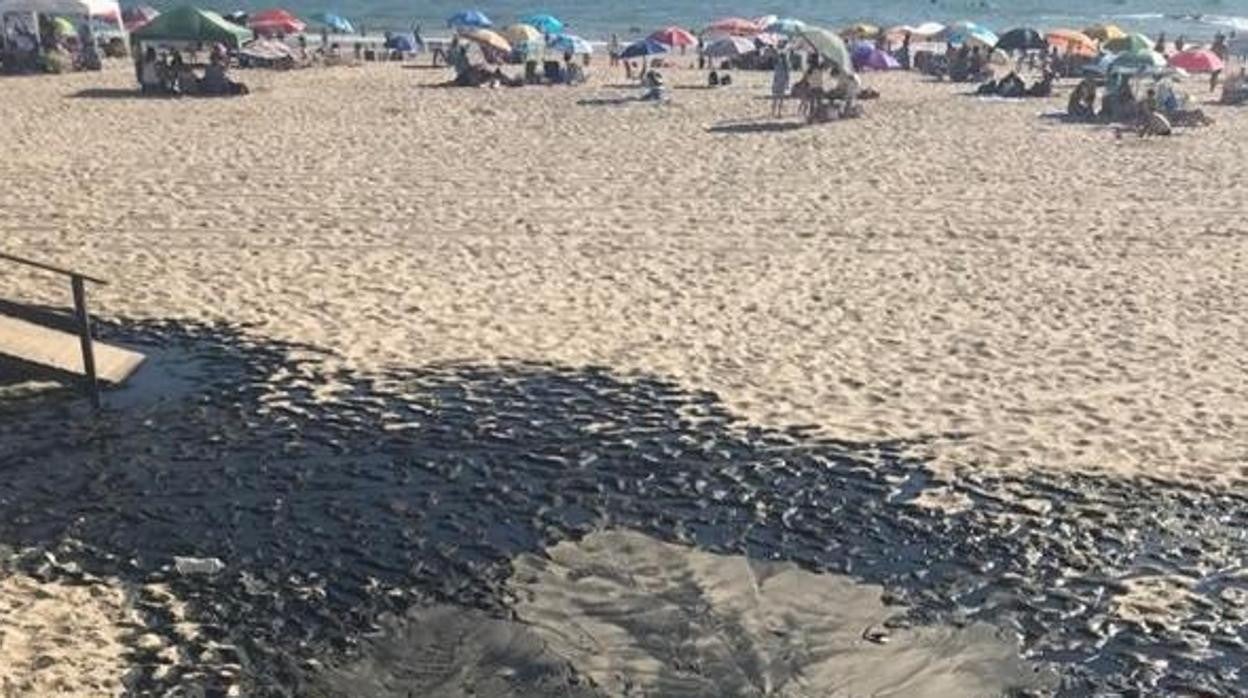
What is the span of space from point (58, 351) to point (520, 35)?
2784 cm

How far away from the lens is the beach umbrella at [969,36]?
3784 cm

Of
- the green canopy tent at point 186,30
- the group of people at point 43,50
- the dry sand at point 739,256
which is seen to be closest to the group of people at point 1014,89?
the dry sand at point 739,256

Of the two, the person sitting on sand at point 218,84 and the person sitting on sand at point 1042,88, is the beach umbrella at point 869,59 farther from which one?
the person sitting on sand at point 218,84

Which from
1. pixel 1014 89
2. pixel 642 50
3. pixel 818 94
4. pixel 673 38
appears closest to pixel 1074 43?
pixel 1014 89

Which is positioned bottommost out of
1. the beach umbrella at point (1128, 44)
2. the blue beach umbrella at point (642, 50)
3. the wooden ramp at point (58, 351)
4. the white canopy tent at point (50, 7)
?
the wooden ramp at point (58, 351)

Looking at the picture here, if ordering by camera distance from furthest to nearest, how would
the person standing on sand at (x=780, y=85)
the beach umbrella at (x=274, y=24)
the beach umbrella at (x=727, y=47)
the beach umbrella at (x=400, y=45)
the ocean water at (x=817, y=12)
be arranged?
the ocean water at (x=817, y=12), the beach umbrella at (x=400, y=45), the beach umbrella at (x=274, y=24), the beach umbrella at (x=727, y=47), the person standing on sand at (x=780, y=85)

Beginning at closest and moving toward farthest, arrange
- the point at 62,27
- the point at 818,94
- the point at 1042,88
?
the point at 818,94
the point at 1042,88
the point at 62,27

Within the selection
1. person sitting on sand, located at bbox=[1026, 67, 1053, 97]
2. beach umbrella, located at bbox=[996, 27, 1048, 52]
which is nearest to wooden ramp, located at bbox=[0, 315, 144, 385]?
person sitting on sand, located at bbox=[1026, 67, 1053, 97]

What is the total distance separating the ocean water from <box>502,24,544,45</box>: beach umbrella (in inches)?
1189

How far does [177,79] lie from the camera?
28641 millimetres

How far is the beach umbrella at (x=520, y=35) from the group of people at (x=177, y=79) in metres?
9.53

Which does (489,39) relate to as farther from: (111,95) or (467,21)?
(111,95)

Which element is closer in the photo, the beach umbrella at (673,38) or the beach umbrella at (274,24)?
the beach umbrella at (673,38)

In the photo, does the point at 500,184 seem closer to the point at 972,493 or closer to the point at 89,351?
the point at 89,351
